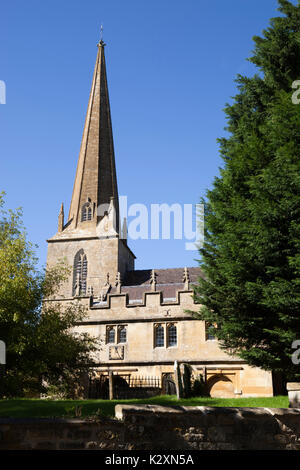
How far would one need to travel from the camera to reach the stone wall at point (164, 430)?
6844 mm

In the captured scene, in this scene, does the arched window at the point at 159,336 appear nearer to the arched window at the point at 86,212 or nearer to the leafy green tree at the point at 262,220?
the leafy green tree at the point at 262,220

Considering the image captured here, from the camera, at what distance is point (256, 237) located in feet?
47.9

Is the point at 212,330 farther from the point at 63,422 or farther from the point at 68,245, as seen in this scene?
the point at 68,245

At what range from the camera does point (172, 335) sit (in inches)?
1061

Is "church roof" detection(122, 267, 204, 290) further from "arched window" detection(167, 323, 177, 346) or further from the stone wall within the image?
the stone wall

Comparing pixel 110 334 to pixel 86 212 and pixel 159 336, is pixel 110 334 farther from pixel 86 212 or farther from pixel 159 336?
pixel 86 212

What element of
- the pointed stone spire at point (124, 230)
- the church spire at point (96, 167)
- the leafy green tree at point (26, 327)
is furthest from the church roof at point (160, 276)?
the leafy green tree at point (26, 327)

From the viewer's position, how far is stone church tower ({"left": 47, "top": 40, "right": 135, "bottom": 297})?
50.2 meters

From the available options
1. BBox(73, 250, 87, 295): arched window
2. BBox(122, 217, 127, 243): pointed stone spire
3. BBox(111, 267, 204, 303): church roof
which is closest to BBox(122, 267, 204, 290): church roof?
BBox(111, 267, 204, 303): church roof

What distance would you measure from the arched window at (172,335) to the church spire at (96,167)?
2749 cm

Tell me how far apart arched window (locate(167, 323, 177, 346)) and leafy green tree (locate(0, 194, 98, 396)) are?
806cm

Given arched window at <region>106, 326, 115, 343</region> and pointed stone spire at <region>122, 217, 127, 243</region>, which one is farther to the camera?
pointed stone spire at <region>122, 217, 127, 243</region>

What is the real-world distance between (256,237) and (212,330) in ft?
17.7
